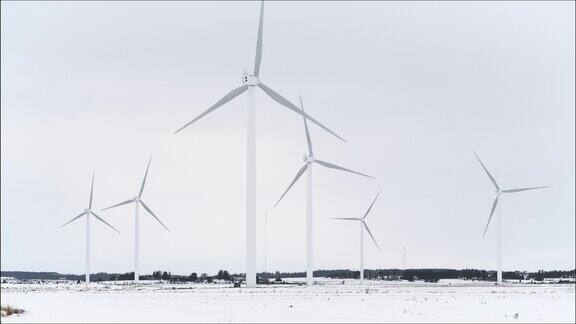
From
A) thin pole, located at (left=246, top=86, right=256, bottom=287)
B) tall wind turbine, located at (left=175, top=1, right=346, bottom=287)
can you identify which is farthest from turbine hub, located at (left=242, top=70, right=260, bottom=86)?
thin pole, located at (left=246, top=86, right=256, bottom=287)

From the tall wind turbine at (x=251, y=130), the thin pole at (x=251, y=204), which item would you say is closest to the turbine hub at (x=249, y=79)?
the tall wind turbine at (x=251, y=130)

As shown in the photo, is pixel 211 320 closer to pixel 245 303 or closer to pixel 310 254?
pixel 245 303

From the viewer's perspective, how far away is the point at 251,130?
250ft

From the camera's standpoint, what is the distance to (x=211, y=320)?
33.2 meters

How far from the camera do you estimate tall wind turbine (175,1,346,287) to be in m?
73.2

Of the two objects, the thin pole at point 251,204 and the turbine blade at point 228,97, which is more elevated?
the turbine blade at point 228,97

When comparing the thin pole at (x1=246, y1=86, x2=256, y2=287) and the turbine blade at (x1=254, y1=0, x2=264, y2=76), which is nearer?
the thin pole at (x1=246, y1=86, x2=256, y2=287)

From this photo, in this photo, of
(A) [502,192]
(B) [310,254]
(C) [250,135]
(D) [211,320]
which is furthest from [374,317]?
(A) [502,192]

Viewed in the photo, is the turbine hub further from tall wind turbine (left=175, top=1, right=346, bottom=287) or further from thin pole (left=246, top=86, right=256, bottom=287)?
thin pole (left=246, top=86, right=256, bottom=287)

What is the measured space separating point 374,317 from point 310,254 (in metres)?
65.6

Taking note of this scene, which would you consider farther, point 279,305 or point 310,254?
point 310,254

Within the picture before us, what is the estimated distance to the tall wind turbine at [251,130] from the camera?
73188 millimetres

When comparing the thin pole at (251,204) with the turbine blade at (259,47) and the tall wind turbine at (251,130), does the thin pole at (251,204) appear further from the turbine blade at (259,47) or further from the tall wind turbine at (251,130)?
the turbine blade at (259,47)

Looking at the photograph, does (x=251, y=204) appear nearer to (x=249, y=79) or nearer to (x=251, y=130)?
(x=251, y=130)
